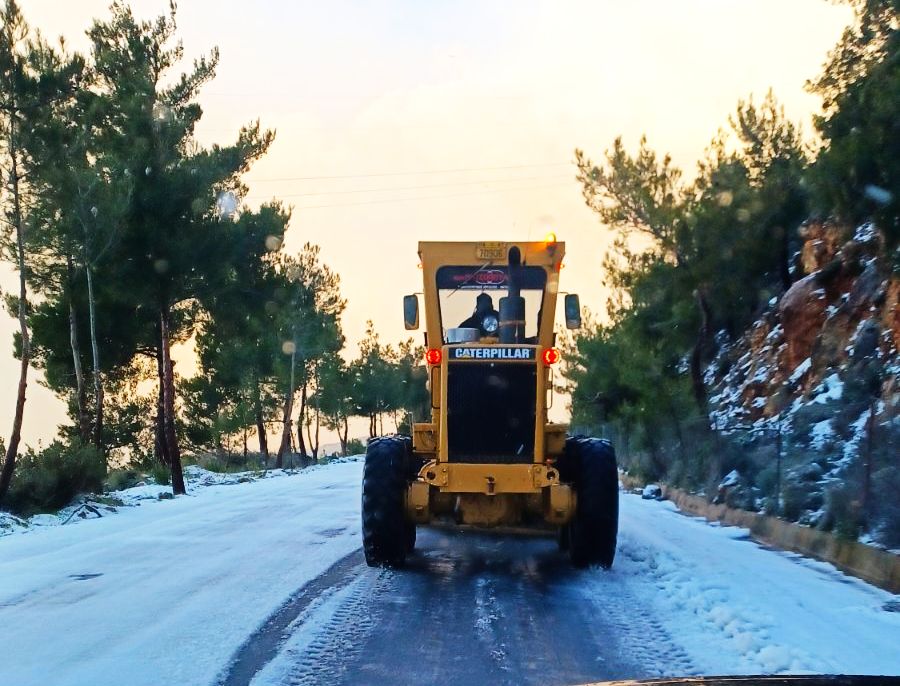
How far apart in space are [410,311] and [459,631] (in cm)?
415

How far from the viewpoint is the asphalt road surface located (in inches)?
253

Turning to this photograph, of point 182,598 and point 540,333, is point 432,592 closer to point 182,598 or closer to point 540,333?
point 182,598

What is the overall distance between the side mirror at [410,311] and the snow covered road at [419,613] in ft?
8.65

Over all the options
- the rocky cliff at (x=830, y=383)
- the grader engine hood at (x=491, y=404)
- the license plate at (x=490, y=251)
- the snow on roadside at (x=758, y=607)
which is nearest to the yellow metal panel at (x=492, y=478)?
the grader engine hood at (x=491, y=404)

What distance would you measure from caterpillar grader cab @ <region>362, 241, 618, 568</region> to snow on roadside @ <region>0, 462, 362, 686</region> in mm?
1141

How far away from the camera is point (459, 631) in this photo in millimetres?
7715

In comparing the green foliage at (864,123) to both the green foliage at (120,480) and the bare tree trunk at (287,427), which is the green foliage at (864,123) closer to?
the green foliage at (120,480)

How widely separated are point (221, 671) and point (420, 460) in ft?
17.2

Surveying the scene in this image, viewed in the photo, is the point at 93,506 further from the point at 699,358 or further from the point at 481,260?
→ the point at 699,358

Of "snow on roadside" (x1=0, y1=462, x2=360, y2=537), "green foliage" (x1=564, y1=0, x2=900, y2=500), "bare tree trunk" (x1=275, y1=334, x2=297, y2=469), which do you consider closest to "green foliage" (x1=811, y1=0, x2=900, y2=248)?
"green foliage" (x1=564, y1=0, x2=900, y2=500)

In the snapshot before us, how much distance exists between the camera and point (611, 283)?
108 ft

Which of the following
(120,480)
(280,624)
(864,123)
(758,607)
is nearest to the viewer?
(280,624)

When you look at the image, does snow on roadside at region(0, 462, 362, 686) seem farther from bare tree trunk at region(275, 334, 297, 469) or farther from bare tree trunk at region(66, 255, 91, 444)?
bare tree trunk at region(275, 334, 297, 469)

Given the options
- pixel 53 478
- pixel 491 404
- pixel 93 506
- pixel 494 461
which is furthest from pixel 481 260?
pixel 53 478
